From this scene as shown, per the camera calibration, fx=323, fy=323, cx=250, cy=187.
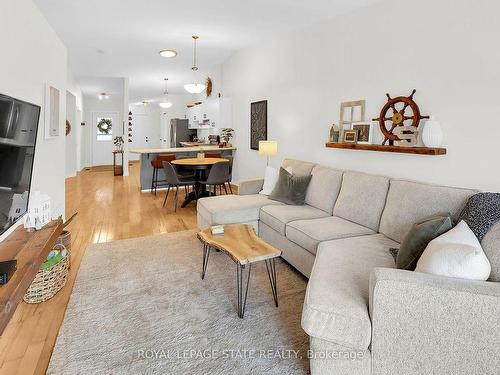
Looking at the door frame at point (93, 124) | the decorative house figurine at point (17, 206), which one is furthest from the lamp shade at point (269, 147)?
the door frame at point (93, 124)

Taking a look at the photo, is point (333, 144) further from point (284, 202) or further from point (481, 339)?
point (481, 339)

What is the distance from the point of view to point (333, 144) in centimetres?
382

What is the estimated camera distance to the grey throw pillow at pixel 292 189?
367cm

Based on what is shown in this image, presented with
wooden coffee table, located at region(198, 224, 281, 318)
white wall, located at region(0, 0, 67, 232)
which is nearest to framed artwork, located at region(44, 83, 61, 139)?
white wall, located at region(0, 0, 67, 232)

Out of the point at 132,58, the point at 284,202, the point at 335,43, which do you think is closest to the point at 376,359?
the point at 284,202

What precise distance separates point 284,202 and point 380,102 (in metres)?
1.47

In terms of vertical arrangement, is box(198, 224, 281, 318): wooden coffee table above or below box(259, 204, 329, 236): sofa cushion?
below

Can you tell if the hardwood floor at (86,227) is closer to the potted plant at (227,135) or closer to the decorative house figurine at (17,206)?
the decorative house figurine at (17,206)

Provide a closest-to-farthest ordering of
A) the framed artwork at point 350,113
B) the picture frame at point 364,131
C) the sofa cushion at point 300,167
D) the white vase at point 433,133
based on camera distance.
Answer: the white vase at point 433,133 → the picture frame at point 364,131 → the framed artwork at point 350,113 → the sofa cushion at point 300,167

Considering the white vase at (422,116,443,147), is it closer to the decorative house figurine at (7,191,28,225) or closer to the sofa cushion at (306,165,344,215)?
the sofa cushion at (306,165,344,215)

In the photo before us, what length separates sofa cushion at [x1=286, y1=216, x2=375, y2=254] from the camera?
2.65 m

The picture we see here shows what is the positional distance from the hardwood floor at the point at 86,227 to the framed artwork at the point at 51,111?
1.26 meters

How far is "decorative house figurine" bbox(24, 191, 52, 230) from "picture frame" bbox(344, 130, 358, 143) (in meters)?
2.98

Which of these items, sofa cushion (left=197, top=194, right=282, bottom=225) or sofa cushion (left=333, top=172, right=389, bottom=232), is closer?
sofa cushion (left=333, top=172, right=389, bottom=232)
